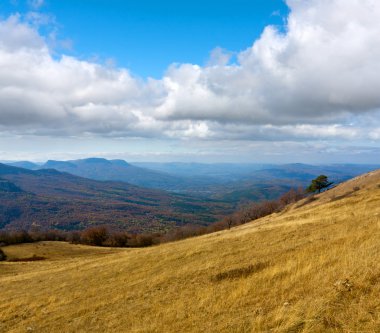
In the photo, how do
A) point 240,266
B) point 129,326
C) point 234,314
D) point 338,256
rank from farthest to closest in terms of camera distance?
point 240,266 < point 338,256 < point 129,326 < point 234,314

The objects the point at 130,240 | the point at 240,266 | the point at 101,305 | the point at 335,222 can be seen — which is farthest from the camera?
the point at 130,240

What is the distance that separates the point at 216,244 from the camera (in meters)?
24.4

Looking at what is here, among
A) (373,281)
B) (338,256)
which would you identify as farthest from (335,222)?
(373,281)

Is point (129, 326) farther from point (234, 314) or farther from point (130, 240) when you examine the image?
point (130, 240)

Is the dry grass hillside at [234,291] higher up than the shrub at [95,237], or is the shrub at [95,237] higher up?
the dry grass hillside at [234,291]

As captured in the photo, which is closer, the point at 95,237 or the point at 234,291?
the point at 234,291

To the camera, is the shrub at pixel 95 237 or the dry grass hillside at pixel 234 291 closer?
the dry grass hillside at pixel 234 291

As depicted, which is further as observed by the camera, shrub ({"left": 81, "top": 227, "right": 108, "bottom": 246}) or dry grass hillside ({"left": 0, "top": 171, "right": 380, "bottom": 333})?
shrub ({"left": 81, "top": 227, "right": 108, "bottom": 246})

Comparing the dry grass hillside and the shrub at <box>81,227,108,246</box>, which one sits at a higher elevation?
the dry grass hillside

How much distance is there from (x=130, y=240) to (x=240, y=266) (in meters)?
102

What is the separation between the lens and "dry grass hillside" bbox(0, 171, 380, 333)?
8680 mm

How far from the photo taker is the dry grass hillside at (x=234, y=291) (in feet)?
28.5

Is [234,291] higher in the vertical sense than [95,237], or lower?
higher

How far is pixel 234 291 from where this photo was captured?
11.9 metres
